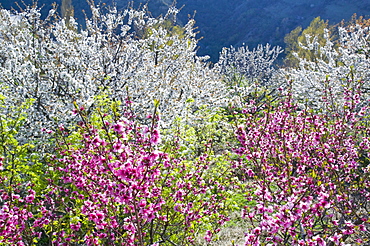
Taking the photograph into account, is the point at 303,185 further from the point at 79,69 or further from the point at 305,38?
the point at 305,38

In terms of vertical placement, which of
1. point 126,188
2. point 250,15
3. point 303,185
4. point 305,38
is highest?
point 250,15

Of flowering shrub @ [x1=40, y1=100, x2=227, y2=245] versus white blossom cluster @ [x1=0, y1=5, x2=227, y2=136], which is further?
white blossom cluster @ [x1=0, y1=5, x2=227, y2=136]

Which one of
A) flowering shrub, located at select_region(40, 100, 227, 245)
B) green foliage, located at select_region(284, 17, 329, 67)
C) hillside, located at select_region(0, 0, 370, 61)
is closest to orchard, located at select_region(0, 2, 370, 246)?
flowering shrub, located at select_region(40, 100, 227, 245)

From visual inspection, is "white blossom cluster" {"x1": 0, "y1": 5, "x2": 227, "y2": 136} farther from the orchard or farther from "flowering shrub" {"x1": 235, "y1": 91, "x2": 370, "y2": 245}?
"flowering shrub" {"x1": 235, "y1": 91, "x2": 370, "y2": 245}

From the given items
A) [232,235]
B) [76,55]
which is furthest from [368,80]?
[76,55]

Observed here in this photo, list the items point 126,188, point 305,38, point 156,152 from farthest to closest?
1. point 305,38
2. point 126,188
3. point 156,152

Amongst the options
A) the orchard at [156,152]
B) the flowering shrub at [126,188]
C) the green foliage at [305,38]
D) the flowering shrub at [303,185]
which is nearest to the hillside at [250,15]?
the green foliage at [305,38]

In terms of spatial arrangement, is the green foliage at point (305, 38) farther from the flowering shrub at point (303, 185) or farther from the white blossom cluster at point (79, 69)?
the flowering shrub at point (303, 185)

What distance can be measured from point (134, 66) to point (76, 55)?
1.44 meters

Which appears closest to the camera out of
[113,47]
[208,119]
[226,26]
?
[208,119]

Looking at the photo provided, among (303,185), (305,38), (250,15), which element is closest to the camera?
(303,185)

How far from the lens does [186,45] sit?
865 centimetres

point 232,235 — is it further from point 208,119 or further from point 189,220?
point 208,119

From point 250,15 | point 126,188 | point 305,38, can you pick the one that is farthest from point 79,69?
point 250,15
